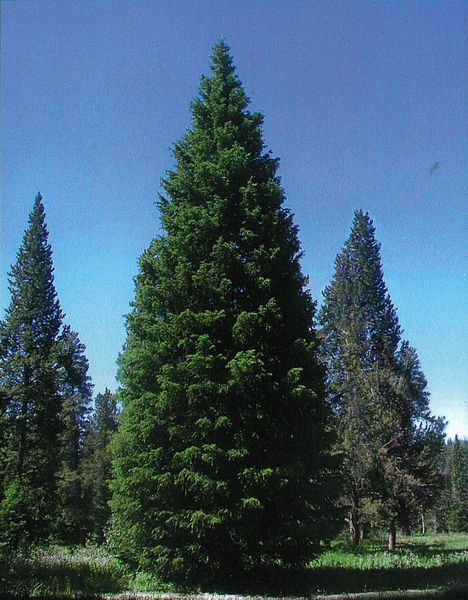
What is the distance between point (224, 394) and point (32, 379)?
21141mm

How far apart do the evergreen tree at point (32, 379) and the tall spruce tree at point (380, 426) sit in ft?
58.2

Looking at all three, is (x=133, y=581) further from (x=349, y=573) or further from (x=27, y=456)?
(x=27, y=456)

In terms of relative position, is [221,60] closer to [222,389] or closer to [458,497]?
[222,389]

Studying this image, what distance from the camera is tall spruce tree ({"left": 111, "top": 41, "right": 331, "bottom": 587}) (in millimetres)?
9688

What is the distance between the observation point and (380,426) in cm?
2295

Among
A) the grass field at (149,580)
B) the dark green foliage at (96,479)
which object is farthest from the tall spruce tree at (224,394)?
the dark green foliage at (96,479)

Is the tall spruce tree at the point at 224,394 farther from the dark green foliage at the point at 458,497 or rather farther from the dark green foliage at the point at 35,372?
the dark green foliage at the point at 458,497

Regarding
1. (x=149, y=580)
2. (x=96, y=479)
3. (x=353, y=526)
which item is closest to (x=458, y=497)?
(x=353, y=526)

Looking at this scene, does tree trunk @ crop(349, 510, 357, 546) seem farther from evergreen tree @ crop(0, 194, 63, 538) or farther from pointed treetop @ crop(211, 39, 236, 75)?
pointed treetop @ crop(211, 39, 236, 75)

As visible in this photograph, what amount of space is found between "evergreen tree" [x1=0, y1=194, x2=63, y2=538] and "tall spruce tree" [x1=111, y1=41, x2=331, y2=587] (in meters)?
17.3

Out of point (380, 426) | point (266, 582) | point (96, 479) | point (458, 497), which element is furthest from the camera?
point (458, 497)

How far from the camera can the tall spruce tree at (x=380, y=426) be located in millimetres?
22250

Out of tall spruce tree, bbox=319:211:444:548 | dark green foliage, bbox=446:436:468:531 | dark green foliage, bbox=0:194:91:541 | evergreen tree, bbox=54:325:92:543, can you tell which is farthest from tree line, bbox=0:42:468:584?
dark green foliage, bbox=446:436:468:531

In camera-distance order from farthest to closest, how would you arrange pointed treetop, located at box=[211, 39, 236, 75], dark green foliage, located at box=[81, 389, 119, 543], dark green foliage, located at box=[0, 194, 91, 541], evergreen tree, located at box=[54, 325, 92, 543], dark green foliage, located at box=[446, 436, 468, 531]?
dark green foliage, located at box=[446, 436, 468, 531] → dark green foliage, located at box=[81, 389, 119, 543] → evergreen tree, located at box=[54, 325, 92, 543] → dark green foliage, located at box=[0, 194, 91, 541] → pointed treetop, located at box=[211, 39, 236, 75]
